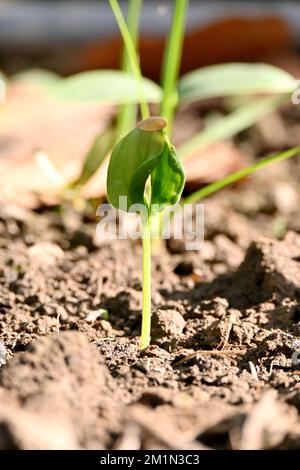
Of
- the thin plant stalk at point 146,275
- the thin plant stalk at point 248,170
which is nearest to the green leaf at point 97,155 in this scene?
the thin plant stalk at point 248,170

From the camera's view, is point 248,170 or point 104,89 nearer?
point 248,170

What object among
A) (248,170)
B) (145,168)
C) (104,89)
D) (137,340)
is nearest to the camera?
(145,168)

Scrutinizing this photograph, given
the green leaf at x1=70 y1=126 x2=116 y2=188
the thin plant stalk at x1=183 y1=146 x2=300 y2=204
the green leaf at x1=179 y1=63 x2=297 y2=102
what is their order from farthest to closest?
the green leaf at x1=70 y1=126 x2=116 y2=188 < the green leaf at x1=179 y1=63 x2=297 y2=102 < the thin plant stalk at x1=183 y1=146 x2=300 y2=204

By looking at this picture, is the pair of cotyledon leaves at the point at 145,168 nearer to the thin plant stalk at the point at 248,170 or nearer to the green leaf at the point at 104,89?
the thin plant stalk at the point at 248,170

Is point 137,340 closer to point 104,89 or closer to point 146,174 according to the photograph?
point 146,174

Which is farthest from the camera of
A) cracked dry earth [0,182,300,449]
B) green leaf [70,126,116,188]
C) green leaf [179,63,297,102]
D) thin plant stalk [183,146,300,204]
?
green leaf [70,126,116,188]

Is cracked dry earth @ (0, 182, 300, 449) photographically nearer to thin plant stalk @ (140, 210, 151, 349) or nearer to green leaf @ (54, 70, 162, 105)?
thin plant stalk @ (140, 210, 151, 349)

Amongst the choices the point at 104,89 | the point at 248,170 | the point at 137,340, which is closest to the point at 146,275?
the point at 137,340

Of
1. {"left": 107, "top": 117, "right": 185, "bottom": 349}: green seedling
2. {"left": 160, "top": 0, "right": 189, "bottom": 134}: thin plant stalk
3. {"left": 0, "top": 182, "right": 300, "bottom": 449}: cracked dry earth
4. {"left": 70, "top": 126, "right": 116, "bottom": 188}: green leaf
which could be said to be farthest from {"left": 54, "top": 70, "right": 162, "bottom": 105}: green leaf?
{"left": 107, "top": 117, "right": 185, "bottom": 349}: green seedling
